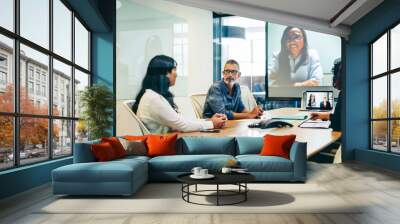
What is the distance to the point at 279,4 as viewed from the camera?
8141 millimetres

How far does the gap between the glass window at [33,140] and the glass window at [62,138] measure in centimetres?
32

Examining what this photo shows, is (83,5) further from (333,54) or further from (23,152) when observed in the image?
(333,54)

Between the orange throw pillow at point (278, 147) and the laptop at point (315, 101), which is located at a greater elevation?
the laptop at point (315, 101)

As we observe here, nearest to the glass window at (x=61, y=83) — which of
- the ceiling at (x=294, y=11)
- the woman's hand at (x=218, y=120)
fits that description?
the ceiling at (x=294, y=11)

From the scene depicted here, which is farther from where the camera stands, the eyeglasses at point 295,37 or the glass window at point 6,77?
the eyeglasses at point 295,37

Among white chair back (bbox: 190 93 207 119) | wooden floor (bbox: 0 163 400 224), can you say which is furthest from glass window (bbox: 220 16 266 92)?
wooden floor (bbox: 0 163 400 224)

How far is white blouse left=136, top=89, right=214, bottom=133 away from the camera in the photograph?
8.93m

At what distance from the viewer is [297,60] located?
30.3ft

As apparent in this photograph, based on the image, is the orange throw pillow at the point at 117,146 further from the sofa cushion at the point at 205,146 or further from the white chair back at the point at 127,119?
the white chair back at the point at 127,119

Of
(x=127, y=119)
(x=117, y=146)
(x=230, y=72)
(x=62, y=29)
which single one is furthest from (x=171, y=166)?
(x=230, y=72)

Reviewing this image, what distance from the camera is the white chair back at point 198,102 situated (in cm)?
904

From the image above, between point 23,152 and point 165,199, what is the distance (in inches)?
90.9

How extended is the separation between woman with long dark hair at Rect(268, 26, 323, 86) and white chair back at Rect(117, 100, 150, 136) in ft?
10.4

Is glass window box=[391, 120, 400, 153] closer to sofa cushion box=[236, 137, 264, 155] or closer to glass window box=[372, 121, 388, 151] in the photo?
glass window box=[372, 121, 388, 151]
